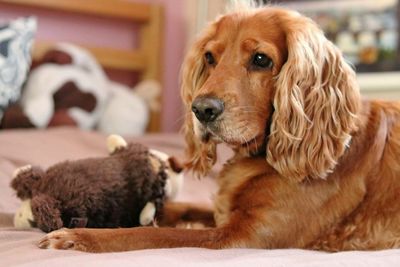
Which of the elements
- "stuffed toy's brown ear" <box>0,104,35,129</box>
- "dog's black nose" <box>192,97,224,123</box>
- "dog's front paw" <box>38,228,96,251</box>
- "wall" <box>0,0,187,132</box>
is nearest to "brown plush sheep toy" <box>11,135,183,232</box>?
"dog's front paw" <box>38,228,96,251</box>

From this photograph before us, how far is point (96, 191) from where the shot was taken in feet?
4.41

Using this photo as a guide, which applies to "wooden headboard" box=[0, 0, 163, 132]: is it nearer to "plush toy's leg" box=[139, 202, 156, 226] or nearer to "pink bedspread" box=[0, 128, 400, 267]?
"pink bedspread" box=[0, 128, 400, 267]

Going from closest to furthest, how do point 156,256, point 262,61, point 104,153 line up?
point 156,256 → point 262,61 → point 104,153

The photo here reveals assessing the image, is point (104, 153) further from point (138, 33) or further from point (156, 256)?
point (138, 33)

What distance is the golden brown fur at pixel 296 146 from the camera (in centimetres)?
127

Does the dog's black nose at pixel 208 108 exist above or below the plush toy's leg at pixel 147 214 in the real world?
above

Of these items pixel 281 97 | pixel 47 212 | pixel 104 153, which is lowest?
pixel 104 153

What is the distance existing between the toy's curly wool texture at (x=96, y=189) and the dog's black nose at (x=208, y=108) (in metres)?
0.25

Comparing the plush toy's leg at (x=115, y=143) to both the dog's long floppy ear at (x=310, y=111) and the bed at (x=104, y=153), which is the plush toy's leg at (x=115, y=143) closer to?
the bed at (x=104, y=153)

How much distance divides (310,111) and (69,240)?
0.57m

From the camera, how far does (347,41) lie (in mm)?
2758

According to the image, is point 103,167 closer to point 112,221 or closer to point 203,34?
point 112,221

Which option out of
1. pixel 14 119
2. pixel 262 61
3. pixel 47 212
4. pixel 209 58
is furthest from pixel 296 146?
pixel 14 119

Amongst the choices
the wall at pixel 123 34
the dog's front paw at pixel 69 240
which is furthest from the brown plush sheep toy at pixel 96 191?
the wall at pixel 123 34
